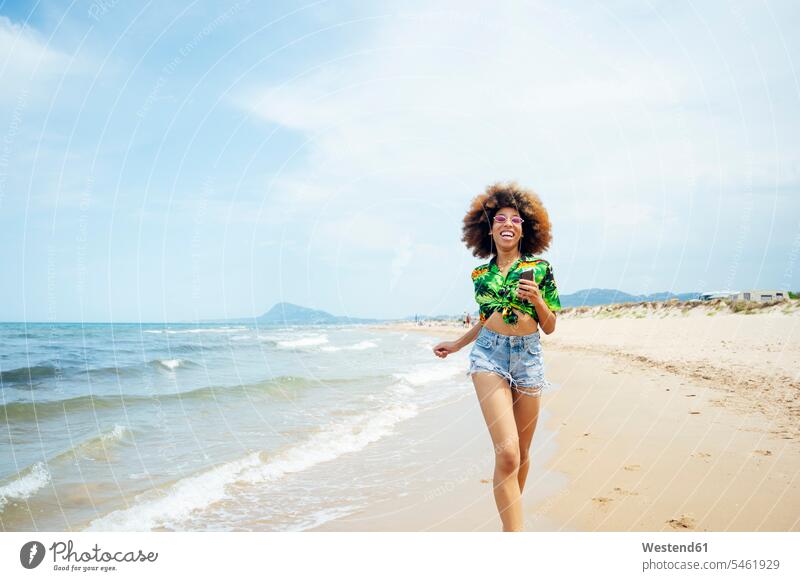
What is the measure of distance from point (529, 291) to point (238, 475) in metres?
5.69

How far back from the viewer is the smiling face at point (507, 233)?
4.65 meters

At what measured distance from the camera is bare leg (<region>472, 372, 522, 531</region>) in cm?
416

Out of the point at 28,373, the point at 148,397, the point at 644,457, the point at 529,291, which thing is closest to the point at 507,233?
the point at 529,291

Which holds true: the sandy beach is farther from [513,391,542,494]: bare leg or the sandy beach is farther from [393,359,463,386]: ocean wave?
[393,359,463,386]: ocean wave

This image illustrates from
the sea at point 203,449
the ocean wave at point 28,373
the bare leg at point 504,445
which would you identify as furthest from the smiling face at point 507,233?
the ocean wave at point 28,373

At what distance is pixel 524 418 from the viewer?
4.48 meters

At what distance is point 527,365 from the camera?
4.39 metres

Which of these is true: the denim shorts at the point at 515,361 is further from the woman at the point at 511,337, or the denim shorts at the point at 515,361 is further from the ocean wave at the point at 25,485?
the ocean wave at the point at 25,485

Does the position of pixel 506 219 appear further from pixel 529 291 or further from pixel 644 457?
pixel 644 457

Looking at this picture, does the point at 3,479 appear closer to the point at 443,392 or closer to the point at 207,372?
the point at 443,392
